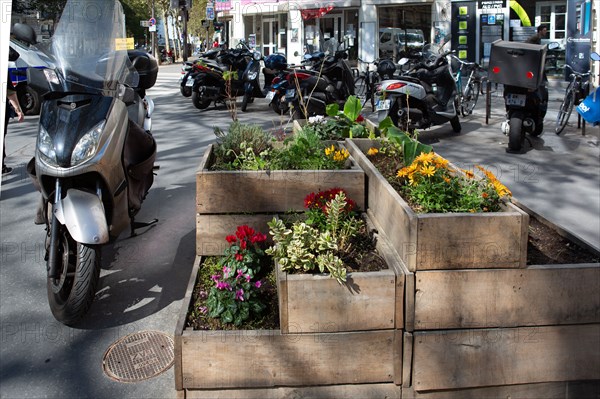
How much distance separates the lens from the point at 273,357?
2639mm

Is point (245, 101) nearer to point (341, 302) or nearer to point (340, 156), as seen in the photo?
point (340, 156)

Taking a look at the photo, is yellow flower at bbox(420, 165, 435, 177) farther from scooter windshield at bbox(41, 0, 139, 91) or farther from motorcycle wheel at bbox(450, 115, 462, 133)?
motorcycle wheel at bbox(450, 115, 462, 133)

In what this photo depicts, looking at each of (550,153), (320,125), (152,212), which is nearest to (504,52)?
(550,153)

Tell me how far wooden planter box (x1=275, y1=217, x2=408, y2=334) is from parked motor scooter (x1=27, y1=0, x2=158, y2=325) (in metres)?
1.28

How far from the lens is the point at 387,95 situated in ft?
28.8

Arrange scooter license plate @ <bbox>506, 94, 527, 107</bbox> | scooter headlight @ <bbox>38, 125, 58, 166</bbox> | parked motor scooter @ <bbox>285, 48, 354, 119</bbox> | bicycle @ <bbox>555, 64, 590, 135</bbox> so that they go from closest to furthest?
1. scooter headlight @ <bbox>38, 125, 58, 166</bbox>
2. scooter license plate @ <bbox>506, 94, 527, 107</bbox>
3. bicycle @ <bbox>555, 64, 590, 135</bbox>
4. parked motor scooter @ <bbox>285, 48, 354, 119</bbox>

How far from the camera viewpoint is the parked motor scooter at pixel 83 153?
3365mm

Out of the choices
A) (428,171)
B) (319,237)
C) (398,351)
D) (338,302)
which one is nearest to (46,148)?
(319,237)

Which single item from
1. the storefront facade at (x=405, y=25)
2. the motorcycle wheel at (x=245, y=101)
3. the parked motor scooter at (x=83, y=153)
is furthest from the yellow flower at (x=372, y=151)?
the motorcycle wheel at (x=245, y=101)

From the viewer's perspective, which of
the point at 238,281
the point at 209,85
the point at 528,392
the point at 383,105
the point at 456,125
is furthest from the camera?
the point at 209,85

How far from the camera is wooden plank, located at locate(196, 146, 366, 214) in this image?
3.45 metres

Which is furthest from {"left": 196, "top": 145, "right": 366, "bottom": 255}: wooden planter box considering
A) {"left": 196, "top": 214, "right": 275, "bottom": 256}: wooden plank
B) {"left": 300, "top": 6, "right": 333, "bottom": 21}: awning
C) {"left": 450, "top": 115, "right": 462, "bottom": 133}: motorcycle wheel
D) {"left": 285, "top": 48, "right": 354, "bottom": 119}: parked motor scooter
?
{"left": 300, "top": 6, "right": 333, "bottom": 21}: awning

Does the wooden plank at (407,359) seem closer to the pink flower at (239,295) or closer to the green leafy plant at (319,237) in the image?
the green leafy plant at (319,237)

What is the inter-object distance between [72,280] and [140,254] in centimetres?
119
